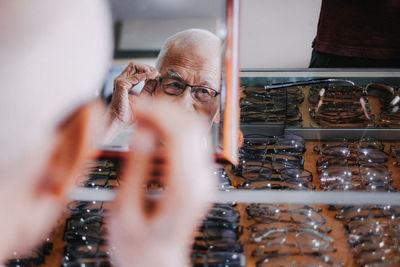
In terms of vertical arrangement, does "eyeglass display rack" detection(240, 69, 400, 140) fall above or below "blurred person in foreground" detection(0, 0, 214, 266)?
above

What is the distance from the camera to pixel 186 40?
0.96 m

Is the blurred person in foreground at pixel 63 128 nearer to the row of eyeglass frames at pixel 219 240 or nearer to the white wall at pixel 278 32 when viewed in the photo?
the row of eyeglass frames at pixel 219 240

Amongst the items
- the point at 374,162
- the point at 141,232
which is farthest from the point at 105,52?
the point at 374,162

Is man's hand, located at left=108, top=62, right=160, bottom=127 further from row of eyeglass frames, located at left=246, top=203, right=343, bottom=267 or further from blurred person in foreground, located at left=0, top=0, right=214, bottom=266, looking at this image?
row of eyeglass frames, located at left=246, top=203, right=343, bottom=267

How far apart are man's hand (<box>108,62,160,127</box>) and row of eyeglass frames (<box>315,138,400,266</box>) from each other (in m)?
0.52

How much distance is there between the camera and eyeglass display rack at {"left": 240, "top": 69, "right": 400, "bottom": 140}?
Result: 1.36 m

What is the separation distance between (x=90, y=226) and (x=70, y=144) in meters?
0.22

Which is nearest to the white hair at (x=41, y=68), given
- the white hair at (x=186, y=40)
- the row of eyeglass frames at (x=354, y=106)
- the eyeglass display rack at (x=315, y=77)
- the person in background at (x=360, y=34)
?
the white hair at (x=186, y=40)

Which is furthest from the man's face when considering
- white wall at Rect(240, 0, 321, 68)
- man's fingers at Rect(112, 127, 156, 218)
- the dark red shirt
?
white wall at Rect(240, 0, 321, 68)

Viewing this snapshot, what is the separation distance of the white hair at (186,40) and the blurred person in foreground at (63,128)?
11 cm

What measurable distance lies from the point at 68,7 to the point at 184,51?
0.27 meters

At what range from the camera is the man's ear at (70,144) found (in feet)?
3.15

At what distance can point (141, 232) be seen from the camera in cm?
91

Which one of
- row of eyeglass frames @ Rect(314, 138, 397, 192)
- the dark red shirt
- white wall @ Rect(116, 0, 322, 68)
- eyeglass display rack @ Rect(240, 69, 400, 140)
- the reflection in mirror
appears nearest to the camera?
the reflection in mirror
